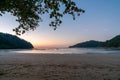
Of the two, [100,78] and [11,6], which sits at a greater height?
[11,6]

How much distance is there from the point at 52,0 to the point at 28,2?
6.38ft

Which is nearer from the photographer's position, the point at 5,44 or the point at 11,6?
the point at 11,6

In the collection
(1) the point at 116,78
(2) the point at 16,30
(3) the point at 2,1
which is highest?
(3) the point at 2,1

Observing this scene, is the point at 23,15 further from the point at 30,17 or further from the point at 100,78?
the point at 100,78

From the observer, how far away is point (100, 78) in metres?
14.3

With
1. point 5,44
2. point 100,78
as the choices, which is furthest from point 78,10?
point 5,44

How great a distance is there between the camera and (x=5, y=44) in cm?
19275

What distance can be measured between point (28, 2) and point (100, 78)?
6644 mm

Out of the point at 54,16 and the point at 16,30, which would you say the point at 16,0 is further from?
the point at 16,30

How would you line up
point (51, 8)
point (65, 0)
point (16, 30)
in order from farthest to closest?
1. point (16, 30)
2. point (51, 8)
3. point (65, 0)

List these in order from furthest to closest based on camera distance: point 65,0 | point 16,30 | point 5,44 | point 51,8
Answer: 1. point 5,44
2. point 16,30
3. point 51,8
4. point 65,0

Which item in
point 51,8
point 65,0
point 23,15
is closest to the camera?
point 65,0

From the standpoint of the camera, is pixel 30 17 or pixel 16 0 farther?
pixel 30 17

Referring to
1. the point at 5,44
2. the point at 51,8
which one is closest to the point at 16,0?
the point at 51,8
